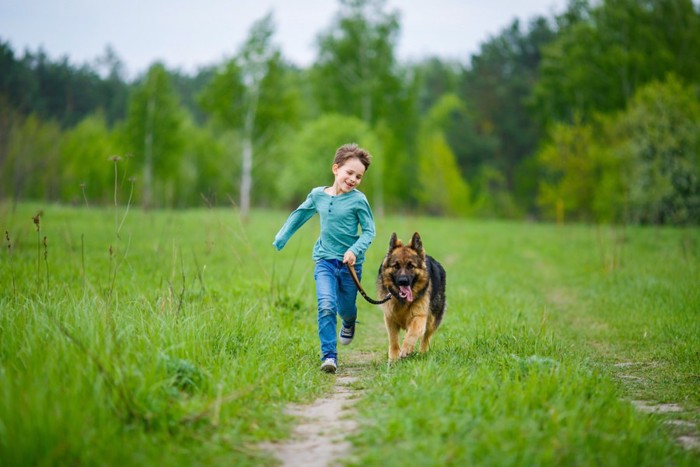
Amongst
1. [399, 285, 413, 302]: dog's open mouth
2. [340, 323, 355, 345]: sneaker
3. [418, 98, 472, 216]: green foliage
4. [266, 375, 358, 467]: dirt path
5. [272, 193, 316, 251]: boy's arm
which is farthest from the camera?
[418, 98, 472, 216]: green foliage

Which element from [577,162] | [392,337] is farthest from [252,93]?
[392,337]

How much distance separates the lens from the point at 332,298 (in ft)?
18.8

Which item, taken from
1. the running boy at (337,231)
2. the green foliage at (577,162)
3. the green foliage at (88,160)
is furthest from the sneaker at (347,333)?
the green foliage at (88,160)

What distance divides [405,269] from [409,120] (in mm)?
39598

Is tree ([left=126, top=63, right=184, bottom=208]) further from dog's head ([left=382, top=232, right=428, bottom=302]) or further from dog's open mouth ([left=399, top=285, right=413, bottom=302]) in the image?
dog's open mouth ([left=399, top=285, right=413, bottom=302])

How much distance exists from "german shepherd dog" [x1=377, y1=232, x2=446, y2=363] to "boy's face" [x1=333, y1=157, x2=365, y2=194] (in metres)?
0.68

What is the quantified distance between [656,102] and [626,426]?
28.3m

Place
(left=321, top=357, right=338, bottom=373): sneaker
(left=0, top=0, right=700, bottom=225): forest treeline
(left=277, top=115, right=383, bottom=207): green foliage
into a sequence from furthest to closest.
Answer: (left=277, top=115, right=383, bottom=207): green foliage, (left=0, top=0, right=700, bottom=225): forest treeline, (left=321, top=357, right=338, bottom=373): sneaker

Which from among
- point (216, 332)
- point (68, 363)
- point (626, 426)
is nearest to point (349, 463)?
point (626, 426)

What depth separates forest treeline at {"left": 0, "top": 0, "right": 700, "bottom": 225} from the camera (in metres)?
26.9

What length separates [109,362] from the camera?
3.99 metres

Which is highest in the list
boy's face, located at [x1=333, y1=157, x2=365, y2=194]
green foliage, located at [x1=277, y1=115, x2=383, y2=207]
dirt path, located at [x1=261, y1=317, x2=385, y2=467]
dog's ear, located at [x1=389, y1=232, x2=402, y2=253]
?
green foliage, located at [x1=277, y1=115, x2=383, y2=207]

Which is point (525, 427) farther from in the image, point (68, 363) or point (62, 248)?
point (62, 248)

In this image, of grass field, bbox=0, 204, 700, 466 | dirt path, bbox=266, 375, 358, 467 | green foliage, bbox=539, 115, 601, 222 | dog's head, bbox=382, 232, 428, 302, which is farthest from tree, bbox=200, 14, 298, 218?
dirt path, bbox=266, 375, 358, 467
